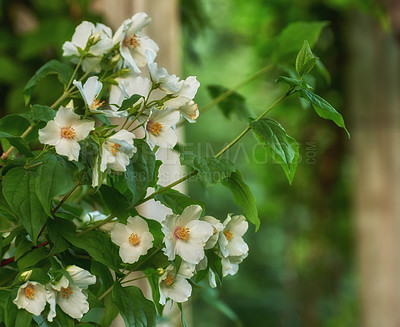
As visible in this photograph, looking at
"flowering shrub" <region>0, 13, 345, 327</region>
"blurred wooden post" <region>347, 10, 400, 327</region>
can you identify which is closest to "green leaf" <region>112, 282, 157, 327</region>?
"flowering shrub" <region>0, 13, 345, 327</region>

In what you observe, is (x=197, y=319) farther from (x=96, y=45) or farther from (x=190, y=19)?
(x=96, y=45)

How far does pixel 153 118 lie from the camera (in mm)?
450

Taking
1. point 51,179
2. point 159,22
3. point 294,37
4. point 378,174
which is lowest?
point 378,174

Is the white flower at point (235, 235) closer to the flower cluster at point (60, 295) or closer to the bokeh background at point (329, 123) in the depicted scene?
the flower cluster at point (60, 295)

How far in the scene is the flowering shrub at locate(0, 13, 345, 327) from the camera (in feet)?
1.34

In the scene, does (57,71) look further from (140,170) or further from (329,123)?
(329,123)

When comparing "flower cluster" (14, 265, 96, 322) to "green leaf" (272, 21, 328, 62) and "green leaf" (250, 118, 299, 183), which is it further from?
"green leaf" (272, 21, 328, 62)

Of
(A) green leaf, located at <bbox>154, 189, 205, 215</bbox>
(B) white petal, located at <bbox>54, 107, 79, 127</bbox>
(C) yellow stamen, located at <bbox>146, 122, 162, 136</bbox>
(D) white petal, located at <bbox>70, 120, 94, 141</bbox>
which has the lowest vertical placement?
(A) green leaf, located at <bbox>154, 189, 205, 215</bbox>

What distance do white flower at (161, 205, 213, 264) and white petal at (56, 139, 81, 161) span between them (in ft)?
0.27

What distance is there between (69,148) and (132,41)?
162 mm

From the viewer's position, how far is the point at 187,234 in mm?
419

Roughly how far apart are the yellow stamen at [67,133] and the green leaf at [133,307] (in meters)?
0.12

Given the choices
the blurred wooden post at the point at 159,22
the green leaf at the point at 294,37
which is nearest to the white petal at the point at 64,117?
the green leaf at the point at 294,37

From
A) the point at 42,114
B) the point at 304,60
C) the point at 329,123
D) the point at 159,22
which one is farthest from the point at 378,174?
the point at 42,114
